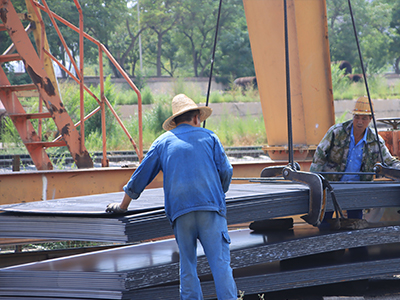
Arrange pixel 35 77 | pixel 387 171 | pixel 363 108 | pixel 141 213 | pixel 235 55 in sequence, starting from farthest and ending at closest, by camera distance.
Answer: pixel 235 55 < pixel 35 77 < pixel 363 108 < pixel 387 171 < pixel 141 213

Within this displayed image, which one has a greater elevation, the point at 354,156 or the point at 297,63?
the point at 297,63

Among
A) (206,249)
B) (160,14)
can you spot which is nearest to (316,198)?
(206,249)

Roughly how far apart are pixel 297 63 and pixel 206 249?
3.65 m

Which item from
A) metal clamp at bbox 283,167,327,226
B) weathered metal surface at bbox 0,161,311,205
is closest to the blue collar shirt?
metal clamp at bbox 283,167,327,226

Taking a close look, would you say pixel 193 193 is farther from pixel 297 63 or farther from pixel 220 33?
pixel 220 33

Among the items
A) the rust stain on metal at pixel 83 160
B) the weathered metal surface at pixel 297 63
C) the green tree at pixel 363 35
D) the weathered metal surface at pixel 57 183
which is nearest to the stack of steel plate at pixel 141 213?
the weathered metal surface at pixel 57 183

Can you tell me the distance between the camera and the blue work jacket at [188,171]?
270cm

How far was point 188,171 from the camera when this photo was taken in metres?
2.73

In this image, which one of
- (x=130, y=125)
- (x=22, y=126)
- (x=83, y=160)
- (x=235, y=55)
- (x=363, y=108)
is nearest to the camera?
(x=363, y=108)

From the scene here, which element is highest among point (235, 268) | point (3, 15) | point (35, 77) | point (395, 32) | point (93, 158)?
point (395, 32)

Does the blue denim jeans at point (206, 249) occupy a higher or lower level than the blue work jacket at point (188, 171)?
lower

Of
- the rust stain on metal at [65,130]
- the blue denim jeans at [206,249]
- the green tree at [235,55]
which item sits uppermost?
the green tree at [235,55]

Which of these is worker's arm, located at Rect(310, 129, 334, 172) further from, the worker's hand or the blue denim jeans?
the worker's hand

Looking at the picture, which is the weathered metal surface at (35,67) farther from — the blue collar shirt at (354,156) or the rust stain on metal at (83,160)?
the blue collar shirt at (354,156)
